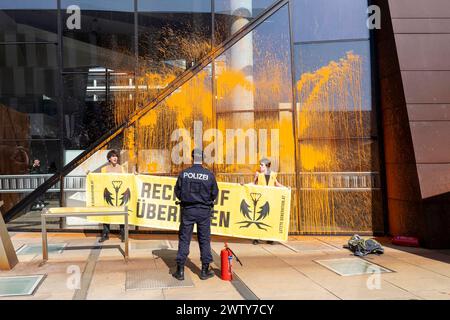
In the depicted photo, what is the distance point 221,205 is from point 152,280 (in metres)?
2.60

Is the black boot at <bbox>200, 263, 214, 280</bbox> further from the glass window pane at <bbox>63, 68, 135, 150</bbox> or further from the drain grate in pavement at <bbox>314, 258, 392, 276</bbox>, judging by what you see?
the glass window pane at <bbox>63, 68, 135, 150</bbox>

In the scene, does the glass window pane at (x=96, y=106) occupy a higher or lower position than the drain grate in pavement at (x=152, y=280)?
higher

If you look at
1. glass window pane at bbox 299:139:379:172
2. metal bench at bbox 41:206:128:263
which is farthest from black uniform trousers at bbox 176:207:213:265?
glass window pane at bbox 299:139:379:172

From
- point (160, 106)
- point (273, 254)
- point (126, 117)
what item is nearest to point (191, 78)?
point (160, 106)

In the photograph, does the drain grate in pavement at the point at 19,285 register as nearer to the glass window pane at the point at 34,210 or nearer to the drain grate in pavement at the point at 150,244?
the drain grate in pavement at the point at 150,244

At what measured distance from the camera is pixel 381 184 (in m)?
9.17

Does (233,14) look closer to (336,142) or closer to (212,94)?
(212,94)

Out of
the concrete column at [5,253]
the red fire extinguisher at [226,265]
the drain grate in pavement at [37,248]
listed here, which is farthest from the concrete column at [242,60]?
the concrete column at [5,253]

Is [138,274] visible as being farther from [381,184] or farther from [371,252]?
[381,184]

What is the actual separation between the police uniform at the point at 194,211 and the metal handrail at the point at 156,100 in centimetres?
399

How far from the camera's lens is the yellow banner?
316 inches

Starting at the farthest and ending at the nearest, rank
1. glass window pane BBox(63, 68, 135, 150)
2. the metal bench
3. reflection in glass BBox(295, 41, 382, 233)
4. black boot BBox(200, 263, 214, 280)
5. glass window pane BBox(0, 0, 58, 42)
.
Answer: glass window pane BBox(0, 0, 58, 42) < glass window pane BBox(63, 68, 135, 150) < reflection in glass BBox(295, 41, 382, 233) < the metal bench < black boot BBox(200, 263, 214, 280)

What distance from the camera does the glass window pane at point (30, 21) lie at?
32.0 ft

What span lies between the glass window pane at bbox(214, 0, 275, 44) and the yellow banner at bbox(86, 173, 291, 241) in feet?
11.9
